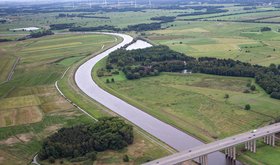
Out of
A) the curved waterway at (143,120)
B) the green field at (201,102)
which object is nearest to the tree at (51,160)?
the curved waterway at (143,120)

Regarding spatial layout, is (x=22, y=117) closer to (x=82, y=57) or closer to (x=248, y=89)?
(x=248, y=89)

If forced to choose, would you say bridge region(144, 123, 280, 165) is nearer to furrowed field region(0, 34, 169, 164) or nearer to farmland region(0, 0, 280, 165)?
farmland region(0, 0, 280, 165)

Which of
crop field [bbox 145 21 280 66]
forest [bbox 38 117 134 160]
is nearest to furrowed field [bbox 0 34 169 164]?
forest [bbox 38 117 134 160]

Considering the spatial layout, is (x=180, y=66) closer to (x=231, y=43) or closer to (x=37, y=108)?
(x=231, y=43)

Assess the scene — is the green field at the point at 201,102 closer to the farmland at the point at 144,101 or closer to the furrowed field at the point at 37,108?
the farmland at the point at 144,101

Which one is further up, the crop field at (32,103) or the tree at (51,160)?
the tree at (51,160)

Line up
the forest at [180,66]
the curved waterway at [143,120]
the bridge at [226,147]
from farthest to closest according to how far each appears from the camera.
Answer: the forest at [180,66] < the curved waterway at [143,120] < the bridge at [226,147]

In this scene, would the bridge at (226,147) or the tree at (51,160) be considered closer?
the bridge at (226,147)
